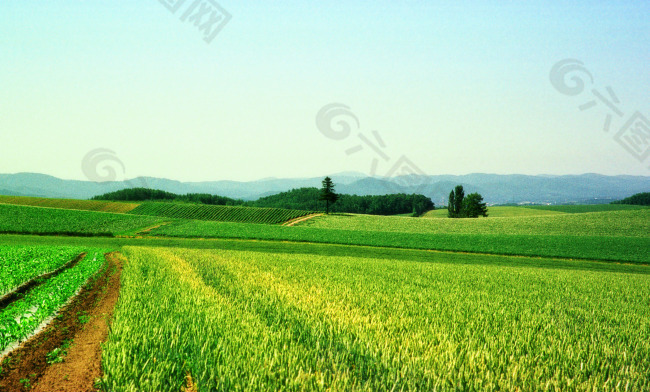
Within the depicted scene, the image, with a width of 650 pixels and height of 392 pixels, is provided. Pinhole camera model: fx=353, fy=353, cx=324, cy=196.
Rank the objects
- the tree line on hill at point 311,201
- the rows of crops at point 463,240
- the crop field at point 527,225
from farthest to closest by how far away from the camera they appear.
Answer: the tree line on hill at point 311,201 < the crop field at point 527,225 < the rows of crops at point 463,240

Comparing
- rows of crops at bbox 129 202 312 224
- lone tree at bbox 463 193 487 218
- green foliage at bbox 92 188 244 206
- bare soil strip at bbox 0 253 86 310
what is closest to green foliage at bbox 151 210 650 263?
rows of crops at bbox 129 202 312 224

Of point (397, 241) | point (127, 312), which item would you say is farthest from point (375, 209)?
point (127, 312)

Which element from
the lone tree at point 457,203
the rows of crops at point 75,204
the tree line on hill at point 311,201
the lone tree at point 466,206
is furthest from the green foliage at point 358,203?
the rows of crops at point 75,204

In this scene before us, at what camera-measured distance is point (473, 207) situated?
11350cm

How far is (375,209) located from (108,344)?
135m

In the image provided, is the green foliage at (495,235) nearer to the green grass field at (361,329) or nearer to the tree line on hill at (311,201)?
the green grass field at (361,329)

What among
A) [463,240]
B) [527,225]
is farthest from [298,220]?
[527,225]

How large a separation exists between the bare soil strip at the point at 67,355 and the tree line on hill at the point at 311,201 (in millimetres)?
118849

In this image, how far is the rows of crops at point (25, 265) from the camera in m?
14.6

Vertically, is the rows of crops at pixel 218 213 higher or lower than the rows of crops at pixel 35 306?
higher

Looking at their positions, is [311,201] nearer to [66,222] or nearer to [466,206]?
[466,206]

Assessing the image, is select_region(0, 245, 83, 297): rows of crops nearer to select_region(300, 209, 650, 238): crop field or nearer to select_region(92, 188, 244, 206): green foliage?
select_region(300, 209, 650, 238): crop field

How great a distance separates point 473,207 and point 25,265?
11432 cm

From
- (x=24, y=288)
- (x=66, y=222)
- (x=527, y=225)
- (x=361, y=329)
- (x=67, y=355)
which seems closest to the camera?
(x=67, y=355)
